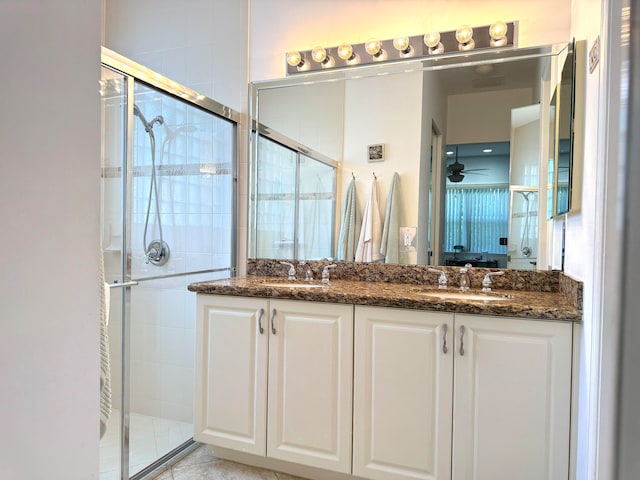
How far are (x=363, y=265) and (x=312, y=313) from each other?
23.6 inches

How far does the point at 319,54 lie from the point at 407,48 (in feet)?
1.68

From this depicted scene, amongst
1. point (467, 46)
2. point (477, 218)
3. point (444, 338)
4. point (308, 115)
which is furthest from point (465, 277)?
point (308, 115)

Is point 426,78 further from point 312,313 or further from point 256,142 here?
point 312,313

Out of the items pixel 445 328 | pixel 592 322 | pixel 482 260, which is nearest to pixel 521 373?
pixel 445 328

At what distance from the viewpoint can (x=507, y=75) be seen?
2.12 m

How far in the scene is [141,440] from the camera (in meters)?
2.25

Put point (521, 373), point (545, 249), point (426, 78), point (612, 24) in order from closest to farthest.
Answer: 1. point (612, 24)
2. point (521, 373)
3. point (545, 249)
4. point (426, 78)

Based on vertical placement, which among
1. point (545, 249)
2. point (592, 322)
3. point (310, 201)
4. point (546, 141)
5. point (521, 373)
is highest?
point (546, 141)

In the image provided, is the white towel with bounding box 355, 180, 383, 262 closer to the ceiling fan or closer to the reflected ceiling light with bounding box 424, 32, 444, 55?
the ceiling fan

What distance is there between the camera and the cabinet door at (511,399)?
5.13ft

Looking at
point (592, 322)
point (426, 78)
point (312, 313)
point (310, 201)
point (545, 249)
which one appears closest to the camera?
point (592, 322)

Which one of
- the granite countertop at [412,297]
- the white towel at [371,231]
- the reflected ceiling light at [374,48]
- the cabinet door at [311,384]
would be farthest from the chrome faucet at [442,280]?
the reflected ceiling light at [374,48]

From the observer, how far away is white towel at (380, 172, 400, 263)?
2312 millimetres

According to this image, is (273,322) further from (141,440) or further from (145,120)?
(145,120)
